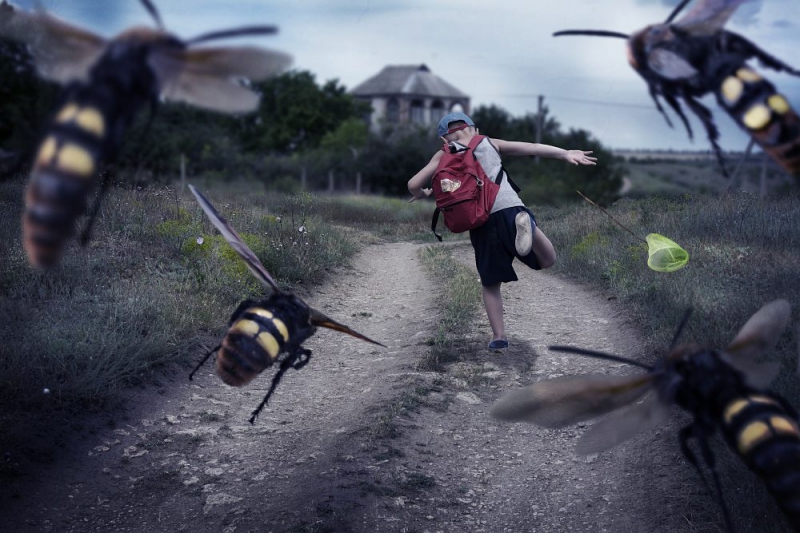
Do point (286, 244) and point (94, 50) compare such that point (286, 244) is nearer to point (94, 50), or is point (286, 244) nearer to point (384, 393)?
point (384, 393)

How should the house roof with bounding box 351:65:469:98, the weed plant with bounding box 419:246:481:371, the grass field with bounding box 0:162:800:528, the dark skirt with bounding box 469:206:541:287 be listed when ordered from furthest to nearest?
1. the weed plant with bounding box 419:246:481:371
2. the dark skirt with bounding box 469:206:541:287
3. the grass field with bounding box 0:162:800:528
4. the house roof with bounding box 351:65:469:98

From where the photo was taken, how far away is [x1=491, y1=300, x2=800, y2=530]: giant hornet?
1914 millimetres

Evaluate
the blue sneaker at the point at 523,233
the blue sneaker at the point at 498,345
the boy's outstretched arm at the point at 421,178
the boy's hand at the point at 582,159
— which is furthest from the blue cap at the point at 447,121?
the blue sneaker at the point at 498,345

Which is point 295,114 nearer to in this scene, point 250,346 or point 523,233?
point 250,346

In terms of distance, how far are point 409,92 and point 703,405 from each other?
54.3 inches

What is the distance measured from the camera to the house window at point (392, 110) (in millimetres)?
2558

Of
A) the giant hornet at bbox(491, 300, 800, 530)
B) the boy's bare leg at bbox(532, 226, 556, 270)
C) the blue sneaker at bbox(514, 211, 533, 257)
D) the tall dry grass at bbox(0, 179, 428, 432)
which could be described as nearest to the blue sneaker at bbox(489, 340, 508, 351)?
the boy's bare leg at bbox(532, 226, 556, 270)

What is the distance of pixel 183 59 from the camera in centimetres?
163

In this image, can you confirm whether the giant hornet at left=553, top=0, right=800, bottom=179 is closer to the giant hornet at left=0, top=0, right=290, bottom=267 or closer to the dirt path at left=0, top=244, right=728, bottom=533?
the giant hornet at left=0, top=0, right=290, bottom=267

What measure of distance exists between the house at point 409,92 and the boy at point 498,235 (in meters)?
2.57

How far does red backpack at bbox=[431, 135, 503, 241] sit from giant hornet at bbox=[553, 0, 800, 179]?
3.41 meters

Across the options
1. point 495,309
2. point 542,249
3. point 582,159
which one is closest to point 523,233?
point 542,249

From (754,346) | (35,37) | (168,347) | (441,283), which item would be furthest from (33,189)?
(441,283)

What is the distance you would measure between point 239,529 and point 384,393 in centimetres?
233
